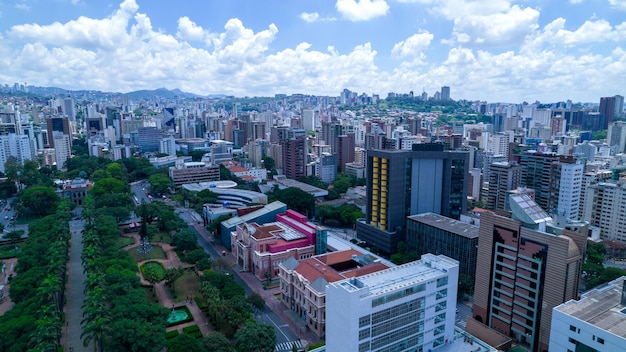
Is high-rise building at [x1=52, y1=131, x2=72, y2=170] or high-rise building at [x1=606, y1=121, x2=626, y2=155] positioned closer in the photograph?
high-rise building at [x1=52, y1=131, x2=72, y2=170]

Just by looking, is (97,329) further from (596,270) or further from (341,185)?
(341,185)

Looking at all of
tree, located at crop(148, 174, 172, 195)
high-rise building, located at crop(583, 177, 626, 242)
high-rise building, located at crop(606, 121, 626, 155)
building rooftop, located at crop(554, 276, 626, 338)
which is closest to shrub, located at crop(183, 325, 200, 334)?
building rooftop, located at crop(554, 276, 626, 338)

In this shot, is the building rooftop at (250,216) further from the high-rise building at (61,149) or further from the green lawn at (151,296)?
the high-rise building at (61,149)

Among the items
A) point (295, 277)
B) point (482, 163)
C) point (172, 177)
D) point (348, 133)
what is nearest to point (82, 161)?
point (172, 177)

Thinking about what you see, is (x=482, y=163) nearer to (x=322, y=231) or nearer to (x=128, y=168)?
(x=322, y=231)

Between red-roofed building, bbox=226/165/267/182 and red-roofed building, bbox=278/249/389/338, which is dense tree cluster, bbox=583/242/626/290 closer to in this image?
red-roofed building, bbox=278/249/389/338
